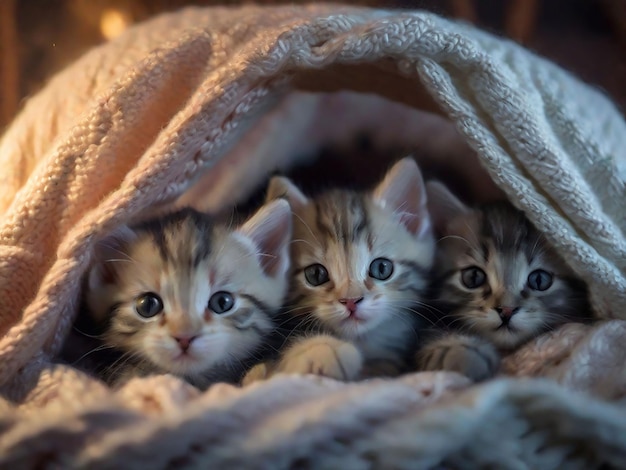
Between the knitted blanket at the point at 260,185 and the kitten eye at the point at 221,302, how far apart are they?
7.6 inches

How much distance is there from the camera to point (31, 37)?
1.71 meters

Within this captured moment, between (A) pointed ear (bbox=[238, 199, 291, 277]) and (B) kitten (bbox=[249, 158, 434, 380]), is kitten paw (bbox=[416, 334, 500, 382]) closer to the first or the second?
(B) kitten (bbox=[249, 158, 434, 380])

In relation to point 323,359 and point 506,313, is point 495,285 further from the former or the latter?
point 323,359

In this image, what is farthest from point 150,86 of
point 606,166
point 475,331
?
point 606,166

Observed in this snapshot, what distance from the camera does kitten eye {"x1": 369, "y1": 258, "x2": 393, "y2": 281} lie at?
3.72ft

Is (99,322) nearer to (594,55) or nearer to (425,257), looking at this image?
(425,257)

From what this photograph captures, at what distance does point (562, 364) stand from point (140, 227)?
0.78m

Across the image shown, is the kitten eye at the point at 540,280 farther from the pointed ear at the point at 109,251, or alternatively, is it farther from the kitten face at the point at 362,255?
the pointed ear at the point at 109,251

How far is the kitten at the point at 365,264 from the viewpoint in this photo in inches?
42.1

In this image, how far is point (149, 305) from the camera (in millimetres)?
1016

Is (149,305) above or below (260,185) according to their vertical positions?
below

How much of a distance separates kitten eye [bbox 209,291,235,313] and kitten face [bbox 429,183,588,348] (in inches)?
17.4

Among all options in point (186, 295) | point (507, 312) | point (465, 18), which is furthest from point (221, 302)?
point (465, 18)

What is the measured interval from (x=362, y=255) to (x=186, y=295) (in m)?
0.34
